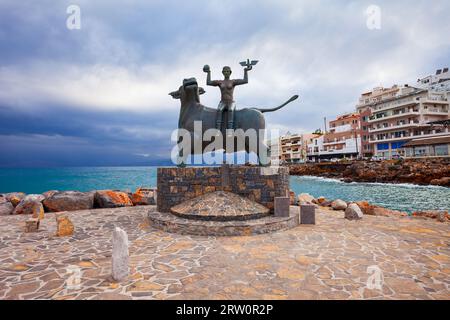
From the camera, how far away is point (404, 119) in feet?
140

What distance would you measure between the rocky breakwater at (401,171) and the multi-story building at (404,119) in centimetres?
759

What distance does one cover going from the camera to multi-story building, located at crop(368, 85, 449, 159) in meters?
40.8

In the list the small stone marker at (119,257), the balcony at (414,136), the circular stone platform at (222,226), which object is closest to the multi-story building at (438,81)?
the balcony at (414,136)

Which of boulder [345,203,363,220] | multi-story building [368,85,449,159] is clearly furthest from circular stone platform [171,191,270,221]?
multi-story building [368,85,449,159]

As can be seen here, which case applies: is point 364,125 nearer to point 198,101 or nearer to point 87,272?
point 198,101

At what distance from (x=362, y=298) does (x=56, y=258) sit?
17.8ft

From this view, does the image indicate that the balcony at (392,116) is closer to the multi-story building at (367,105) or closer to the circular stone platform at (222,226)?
the multi-story building at (367,105)

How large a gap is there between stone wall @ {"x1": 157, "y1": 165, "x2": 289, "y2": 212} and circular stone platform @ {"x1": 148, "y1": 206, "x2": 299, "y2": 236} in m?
0.94

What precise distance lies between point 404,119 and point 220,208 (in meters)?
48.8

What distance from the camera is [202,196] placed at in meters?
7.86

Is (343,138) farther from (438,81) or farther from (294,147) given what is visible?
→ (438,81)

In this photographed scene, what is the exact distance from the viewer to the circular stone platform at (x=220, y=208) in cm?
686

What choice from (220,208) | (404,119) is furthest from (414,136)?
(220,208)

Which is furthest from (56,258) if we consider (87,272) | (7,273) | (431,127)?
(431,127)
